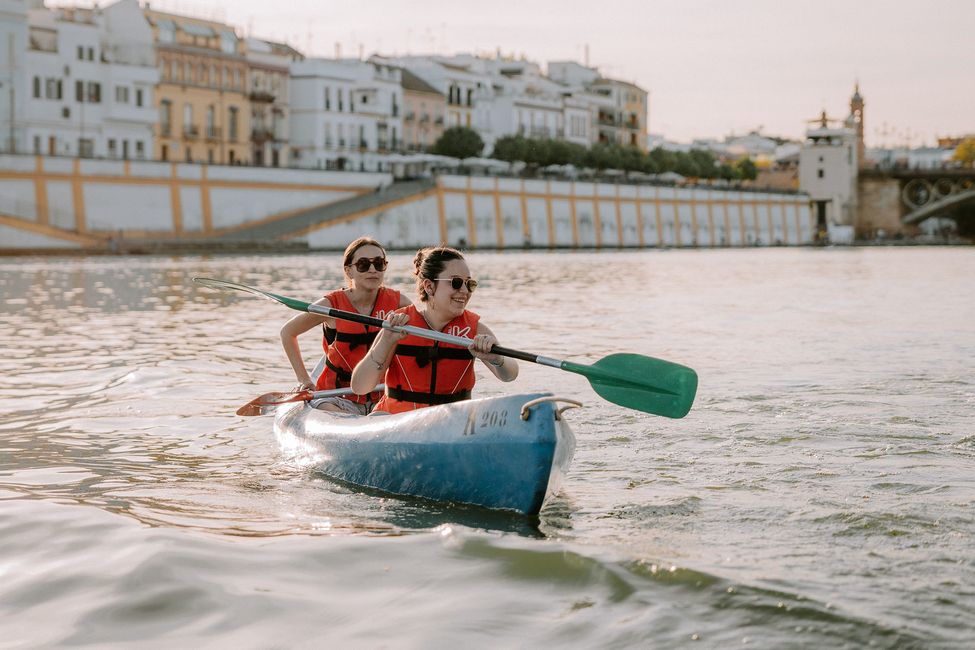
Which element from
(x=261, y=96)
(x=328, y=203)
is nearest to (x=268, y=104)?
(x=261, y=96)

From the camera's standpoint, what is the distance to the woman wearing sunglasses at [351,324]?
8258 mm

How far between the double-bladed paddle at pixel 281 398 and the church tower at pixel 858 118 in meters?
119

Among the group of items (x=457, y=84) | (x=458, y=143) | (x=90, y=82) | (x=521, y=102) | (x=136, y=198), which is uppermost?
(x=457, y=84)

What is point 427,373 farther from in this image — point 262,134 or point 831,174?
point 831,174

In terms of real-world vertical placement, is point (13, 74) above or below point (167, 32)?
below

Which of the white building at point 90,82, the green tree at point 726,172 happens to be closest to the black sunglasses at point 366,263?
the white building at point 90,82

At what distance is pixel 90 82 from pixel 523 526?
5682 centimetres

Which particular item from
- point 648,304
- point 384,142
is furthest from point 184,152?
point 648,304

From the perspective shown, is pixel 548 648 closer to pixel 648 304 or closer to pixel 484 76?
pixel 648 304

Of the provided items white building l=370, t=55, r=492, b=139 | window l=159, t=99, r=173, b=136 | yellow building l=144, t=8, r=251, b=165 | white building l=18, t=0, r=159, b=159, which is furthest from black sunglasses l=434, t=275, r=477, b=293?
white building l=370, t=55, r=492, b=139

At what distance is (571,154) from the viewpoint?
90688mm

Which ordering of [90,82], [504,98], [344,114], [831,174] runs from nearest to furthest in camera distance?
[90,82] < [344,114] < [504,98] < [831,174]

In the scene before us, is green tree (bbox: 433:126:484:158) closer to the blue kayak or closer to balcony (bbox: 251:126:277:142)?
balcony (bbox: 251:126:277:142)

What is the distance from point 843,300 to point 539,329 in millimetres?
10384
